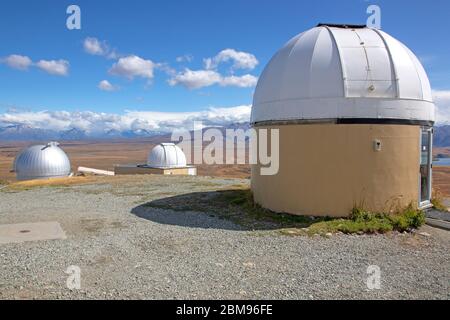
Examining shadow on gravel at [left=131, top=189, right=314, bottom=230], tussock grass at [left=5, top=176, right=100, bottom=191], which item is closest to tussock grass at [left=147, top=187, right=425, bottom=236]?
shadow on gravel at [left=131, top=189, right=314, bottom=230]

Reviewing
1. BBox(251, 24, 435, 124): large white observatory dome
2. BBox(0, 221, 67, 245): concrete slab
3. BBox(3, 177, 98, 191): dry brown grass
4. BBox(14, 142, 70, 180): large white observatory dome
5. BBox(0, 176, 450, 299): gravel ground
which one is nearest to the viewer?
BBox(0, 176, 450, 299): gravel ground

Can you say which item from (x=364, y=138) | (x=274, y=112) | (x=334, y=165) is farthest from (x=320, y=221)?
(x=274, y=112)

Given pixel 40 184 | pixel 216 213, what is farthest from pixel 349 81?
pixel 40 184

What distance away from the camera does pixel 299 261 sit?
6.90m

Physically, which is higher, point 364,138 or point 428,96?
point 428,96

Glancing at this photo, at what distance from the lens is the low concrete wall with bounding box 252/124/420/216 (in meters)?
9.63

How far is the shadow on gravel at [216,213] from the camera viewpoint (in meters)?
9.86

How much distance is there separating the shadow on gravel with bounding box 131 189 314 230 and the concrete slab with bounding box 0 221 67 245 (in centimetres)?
258

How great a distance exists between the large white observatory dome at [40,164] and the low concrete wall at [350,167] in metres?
23.9

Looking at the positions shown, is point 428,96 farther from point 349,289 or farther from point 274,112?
point 349,289

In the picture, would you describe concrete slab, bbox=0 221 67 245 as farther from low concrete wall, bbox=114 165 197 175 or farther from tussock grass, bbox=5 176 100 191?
low concrete wall, bbox=114 165 197 175

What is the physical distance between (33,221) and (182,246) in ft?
17.6

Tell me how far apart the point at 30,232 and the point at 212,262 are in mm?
5202
